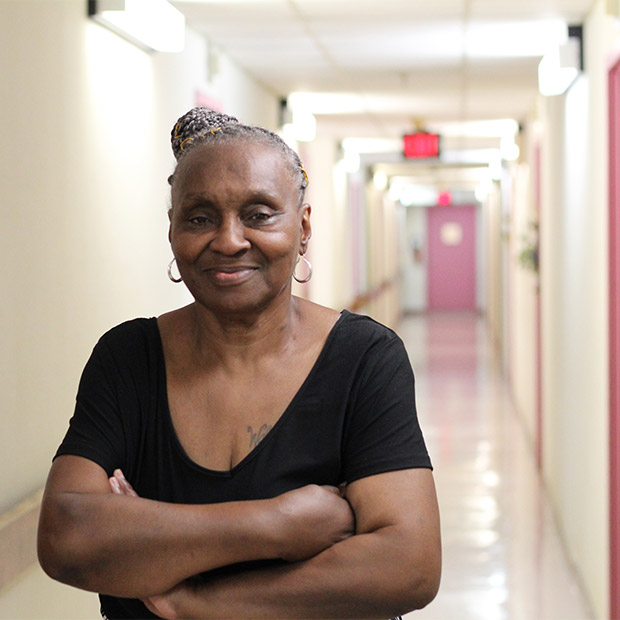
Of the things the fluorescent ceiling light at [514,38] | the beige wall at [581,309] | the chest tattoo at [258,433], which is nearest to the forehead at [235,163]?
the chest tattoo at [258,433]

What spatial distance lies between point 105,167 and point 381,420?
8.03 feet

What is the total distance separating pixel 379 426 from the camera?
1.60 metres

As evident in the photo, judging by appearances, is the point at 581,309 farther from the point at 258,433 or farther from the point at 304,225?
the point at 258,433

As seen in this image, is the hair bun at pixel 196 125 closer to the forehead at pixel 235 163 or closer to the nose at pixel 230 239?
the forehead at pixel 235 163

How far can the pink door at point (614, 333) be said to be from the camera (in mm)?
4055

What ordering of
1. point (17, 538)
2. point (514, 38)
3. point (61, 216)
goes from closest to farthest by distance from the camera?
point (17, 538) < point (61, 216) < point (514, 38)

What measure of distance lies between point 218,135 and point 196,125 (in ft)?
0.23

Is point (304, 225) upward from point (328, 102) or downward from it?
downward

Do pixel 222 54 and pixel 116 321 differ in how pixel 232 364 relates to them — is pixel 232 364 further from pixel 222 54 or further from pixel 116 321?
pixel 222 54

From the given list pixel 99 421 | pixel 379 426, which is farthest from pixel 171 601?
pixel 379 426

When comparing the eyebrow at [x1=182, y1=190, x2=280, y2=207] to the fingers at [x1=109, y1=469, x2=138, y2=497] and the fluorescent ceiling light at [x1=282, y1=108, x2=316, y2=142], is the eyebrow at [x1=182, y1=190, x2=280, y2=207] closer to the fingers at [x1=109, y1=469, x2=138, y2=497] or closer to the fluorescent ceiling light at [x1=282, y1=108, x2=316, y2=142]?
the fingers at [x1=109, y1=469, x2=138, y2=497]

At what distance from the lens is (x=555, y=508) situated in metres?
6.38

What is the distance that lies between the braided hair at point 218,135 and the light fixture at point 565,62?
3.56 m

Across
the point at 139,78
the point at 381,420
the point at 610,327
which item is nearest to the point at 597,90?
the point at 610,327
